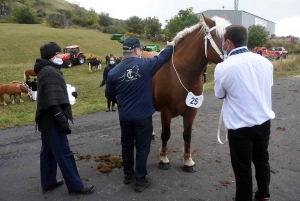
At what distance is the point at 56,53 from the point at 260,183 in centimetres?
290

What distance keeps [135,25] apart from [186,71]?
52.2m

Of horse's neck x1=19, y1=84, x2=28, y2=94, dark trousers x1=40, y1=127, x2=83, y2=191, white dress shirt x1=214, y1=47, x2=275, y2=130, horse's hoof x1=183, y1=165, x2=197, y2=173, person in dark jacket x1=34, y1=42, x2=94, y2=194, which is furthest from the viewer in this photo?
horse's neck x1=19, y1=84, x2=28, y2=94

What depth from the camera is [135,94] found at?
331 cm

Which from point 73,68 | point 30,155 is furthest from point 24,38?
point 30,155

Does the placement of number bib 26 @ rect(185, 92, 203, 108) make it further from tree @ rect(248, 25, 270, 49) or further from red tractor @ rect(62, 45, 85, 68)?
tree @ rect(248, 25, 270, 49)

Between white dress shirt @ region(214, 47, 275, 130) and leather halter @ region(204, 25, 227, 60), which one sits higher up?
leather halter @ region(204, 25, 227, 60)

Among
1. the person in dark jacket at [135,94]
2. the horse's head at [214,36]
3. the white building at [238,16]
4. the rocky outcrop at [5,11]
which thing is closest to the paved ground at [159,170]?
the person in dark jacket at [135,94]

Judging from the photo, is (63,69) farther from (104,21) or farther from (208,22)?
(104,21)

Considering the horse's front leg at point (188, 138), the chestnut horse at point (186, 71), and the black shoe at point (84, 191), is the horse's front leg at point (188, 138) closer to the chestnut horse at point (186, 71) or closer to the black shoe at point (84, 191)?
the chestnut horse at point (186, 71)

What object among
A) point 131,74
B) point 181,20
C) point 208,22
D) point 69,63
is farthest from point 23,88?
point 181,20

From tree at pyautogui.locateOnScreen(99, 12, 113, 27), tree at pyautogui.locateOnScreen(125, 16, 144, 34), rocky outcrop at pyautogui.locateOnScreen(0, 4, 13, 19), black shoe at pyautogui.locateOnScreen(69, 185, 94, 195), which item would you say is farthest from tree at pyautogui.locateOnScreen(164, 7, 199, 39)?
black shoe at pyautogui.locateOnScreen(69, 185, 94, 195)

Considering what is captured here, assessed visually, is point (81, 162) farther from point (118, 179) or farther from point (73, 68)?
point (73, 68)

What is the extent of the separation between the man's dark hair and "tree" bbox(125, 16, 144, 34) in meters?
51.3

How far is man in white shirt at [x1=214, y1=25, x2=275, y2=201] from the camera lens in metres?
2.52
